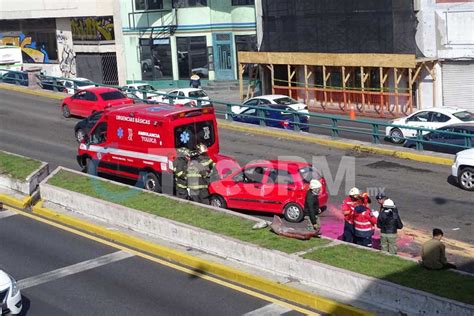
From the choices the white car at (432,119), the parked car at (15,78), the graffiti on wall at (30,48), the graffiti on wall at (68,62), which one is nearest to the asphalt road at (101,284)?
the white car at (432,119)

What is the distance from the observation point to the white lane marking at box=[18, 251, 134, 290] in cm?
1603

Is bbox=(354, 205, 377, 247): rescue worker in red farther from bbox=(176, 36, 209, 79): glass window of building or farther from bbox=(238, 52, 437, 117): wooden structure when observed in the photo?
bbox=(176, 36, 209, 79): glass window of building

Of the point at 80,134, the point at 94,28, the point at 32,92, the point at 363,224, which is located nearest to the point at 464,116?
the point at 80,134

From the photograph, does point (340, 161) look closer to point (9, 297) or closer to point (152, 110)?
point (152, 110)

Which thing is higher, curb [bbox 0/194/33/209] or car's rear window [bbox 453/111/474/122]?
car's rear window [bbox 453/111/474/122]

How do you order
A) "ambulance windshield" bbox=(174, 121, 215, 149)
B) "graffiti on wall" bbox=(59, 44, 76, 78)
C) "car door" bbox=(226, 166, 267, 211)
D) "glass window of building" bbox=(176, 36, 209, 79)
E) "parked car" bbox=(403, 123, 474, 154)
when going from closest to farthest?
"car door" bbox=(226, 166, 267, 211), "ambulance windshield" bbox=(174, 121, 215, 149), "parked car" bbox=(403, 123, 474, 154), "glass window of building" bbox=(176, 36, 209, 79), "graffiti on wall" bbox=(59, 44, 76, 78)

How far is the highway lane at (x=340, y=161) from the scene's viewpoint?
2031cm

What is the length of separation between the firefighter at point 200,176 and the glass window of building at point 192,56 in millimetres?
35685

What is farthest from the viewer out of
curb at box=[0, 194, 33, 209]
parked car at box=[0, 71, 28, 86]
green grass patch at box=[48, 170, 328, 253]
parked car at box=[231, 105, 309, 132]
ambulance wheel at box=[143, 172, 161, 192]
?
parked car at box=[0, 71, 28, 86]

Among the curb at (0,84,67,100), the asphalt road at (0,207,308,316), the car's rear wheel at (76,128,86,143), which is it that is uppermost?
the curb at (0,84,67,100)

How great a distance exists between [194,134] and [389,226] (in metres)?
6.94

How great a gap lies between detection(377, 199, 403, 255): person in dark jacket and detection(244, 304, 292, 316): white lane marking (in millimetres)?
3028

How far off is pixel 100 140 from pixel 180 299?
31.0 feet

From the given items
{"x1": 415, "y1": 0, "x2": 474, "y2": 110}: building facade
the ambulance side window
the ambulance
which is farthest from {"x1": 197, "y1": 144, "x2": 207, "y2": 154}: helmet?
{"x1": 415, "y1": 0, "x2": 474, "y2": 110}: building facade
